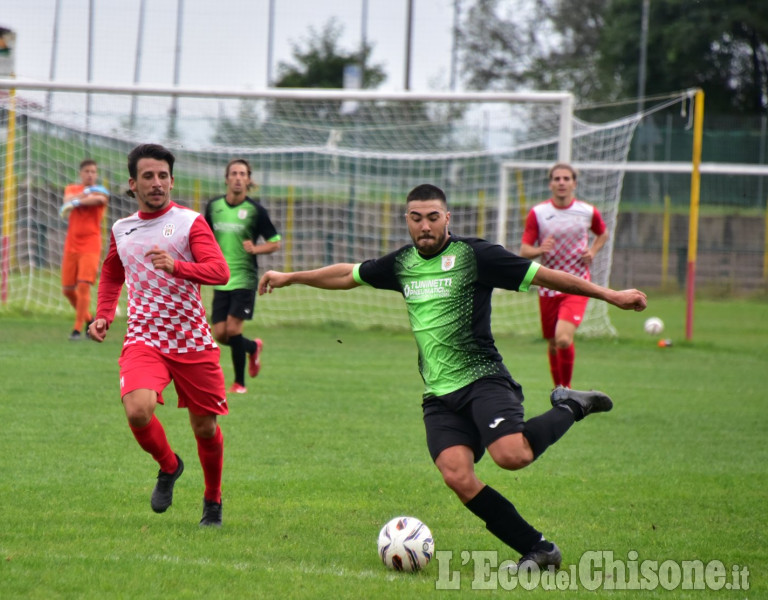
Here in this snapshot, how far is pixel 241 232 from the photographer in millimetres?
11148

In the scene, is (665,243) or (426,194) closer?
(426,194)

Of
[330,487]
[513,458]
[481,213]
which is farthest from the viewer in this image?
[481,213]

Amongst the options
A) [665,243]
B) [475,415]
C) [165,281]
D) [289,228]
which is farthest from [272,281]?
[665,243]

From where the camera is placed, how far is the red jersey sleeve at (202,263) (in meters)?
5.59

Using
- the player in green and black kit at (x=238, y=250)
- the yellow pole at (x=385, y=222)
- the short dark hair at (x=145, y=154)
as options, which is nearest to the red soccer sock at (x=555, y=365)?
the player in green and black kit at (x=238, y=250)

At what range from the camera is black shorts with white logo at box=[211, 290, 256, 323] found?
1094 centimetres

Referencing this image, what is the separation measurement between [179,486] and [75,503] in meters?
0.82

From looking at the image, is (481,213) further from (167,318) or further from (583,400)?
(583,400)

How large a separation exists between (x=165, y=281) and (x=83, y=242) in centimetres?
910

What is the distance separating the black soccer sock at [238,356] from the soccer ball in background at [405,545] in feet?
18.9

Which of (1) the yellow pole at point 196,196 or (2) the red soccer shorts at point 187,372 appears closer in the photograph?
(2) the red soccer shorts at point 187,372

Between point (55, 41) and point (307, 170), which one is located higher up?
point (55, 41)

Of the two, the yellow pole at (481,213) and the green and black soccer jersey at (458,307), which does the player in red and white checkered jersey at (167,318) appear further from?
the yellow pole at (481,213)

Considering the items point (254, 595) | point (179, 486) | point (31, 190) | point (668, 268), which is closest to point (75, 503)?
point (179, 486)
